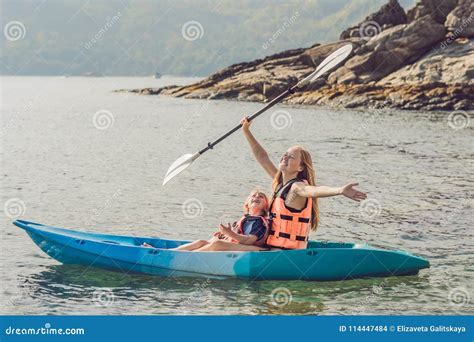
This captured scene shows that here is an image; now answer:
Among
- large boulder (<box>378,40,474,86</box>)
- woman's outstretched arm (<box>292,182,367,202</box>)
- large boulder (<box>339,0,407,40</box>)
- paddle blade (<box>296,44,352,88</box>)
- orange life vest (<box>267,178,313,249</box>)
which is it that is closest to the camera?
woman's outstretched arm (<box>292,182,367,202</box>)

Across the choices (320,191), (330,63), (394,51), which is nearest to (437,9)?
(394,51)

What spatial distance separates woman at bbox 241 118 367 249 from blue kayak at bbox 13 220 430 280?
0.17m

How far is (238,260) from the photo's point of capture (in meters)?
8.87

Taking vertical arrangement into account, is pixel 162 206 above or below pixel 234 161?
below

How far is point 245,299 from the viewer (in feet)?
28.2

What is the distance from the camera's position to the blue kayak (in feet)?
29.1

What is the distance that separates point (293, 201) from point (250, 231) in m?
0.73

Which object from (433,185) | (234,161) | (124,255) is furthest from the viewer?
(234,161)

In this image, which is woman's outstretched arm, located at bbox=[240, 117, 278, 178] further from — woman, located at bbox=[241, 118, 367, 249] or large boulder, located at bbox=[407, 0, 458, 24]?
large boulder, located at bbox=[407, 0, 458, 24]

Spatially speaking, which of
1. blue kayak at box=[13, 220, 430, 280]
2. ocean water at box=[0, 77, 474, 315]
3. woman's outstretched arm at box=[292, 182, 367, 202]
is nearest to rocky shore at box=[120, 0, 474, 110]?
ocean water at box=[0, 77, 474, 315]
